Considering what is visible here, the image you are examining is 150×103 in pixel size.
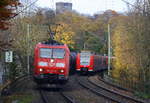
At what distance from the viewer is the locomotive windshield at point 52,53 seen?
69.5 ft

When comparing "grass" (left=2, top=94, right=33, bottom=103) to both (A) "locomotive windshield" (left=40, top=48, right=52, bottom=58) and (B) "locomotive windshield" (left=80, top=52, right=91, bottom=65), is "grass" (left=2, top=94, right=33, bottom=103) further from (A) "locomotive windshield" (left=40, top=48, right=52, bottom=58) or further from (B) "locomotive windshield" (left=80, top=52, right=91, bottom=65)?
(B) "locomotive windshield" (left=80, top=52, right=91, bottom=65)

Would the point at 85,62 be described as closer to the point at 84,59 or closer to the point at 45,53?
the point at 84,59

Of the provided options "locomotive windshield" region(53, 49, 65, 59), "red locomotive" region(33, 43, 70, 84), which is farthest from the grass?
"locomotive windshield" region(53, 49, 65, 59)

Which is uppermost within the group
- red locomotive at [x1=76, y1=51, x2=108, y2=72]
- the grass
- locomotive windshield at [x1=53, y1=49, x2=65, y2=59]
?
locomotive windshield at [x1=53, y1=49, x2=65, y2=59]

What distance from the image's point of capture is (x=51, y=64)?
68.5 ft

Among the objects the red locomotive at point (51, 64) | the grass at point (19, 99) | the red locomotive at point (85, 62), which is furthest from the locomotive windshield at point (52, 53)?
the red locomotive at point (85, 62)

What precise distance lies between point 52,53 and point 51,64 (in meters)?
0.80

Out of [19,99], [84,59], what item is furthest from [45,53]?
[84,59]

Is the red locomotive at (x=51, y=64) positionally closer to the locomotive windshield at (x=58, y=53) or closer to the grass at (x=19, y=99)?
the locomotive windshield at (x=58, y=53)

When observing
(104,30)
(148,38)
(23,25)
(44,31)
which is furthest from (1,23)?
(104,30)

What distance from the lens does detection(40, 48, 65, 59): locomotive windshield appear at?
21.2m

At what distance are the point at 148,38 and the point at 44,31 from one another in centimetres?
2634

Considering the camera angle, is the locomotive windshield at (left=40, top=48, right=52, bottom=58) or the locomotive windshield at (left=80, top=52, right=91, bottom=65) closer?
the locomotive windshield at (left=40, top=48, right=52, bottom=58)

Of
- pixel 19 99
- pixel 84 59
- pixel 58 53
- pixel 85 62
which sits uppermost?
pixel 58 53
